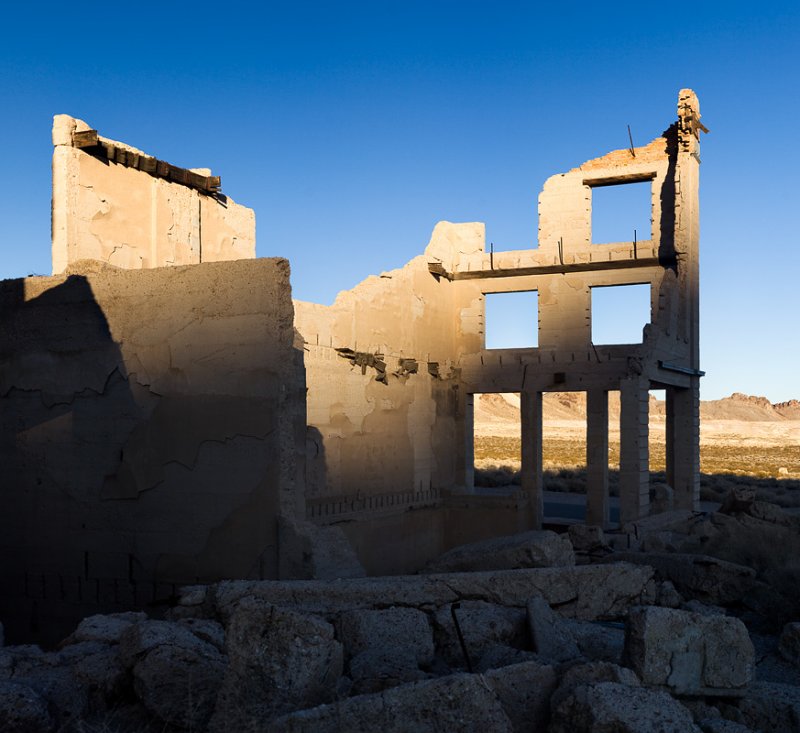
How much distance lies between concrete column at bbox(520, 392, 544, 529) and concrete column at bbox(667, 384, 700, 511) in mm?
3380

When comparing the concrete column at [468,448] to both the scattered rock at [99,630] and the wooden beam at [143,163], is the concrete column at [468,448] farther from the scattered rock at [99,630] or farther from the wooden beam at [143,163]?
the scattered rock at [99,630]

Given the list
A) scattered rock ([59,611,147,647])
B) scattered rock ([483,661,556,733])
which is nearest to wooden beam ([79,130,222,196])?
scattered rock ([59,611,147,647])

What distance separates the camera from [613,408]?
3127 inches

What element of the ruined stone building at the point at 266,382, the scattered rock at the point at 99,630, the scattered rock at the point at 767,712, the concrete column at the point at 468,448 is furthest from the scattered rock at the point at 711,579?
the concrete column at the point at 468,448

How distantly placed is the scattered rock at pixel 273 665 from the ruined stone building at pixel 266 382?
2.38 m

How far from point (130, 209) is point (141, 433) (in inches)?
289

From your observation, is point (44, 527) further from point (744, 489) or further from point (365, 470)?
point (744, 489)

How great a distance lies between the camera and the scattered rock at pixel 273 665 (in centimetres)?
367

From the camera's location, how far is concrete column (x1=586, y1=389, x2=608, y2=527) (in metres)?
15.5

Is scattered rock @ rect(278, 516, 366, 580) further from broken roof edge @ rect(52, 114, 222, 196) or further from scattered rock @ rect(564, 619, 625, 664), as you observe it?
broken roof edge @ rect(52, 114, 222, 196)

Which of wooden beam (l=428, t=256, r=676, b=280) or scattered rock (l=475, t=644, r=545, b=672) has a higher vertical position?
wooden beam (l=428, t=256, r=676, b=280)

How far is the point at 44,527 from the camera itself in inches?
278

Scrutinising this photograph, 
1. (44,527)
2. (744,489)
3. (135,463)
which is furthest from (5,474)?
(744,489)

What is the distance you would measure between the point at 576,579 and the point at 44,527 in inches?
171
